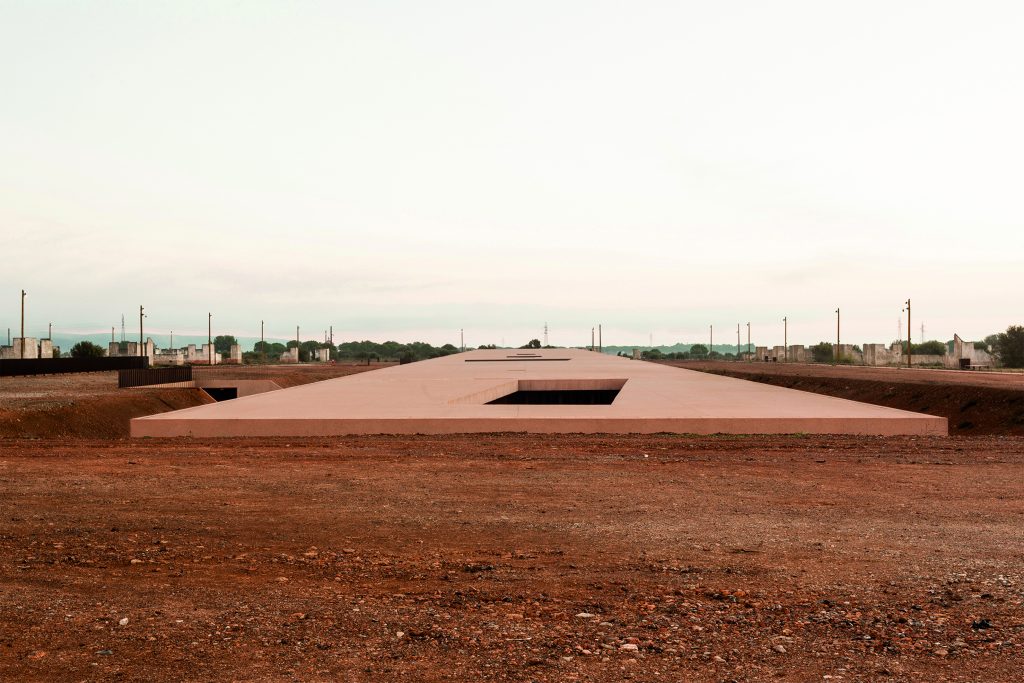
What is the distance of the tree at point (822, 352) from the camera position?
3286 inches

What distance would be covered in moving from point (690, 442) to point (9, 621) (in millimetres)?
9863

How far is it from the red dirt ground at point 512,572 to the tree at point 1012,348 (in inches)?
2310

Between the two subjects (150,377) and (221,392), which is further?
(221,392)

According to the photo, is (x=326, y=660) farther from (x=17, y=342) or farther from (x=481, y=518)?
(x=17, y=342)

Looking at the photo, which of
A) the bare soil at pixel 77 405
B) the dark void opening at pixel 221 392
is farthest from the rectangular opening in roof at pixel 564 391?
the dark void opening at pixel 221 392

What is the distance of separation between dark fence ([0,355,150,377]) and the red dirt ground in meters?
31.0

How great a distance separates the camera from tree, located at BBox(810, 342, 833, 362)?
83.5m

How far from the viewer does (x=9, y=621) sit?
461 cm

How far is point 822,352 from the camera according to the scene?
8712 centimetres

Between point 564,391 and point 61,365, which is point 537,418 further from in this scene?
point 61,365

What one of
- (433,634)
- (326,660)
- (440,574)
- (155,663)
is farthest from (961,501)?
(155,663)

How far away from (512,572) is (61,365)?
4174 cm

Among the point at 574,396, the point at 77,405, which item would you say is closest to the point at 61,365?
the point at 77,405

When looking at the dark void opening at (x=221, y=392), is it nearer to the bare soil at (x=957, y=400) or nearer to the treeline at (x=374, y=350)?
the bare soil at (x=957, y=400)
